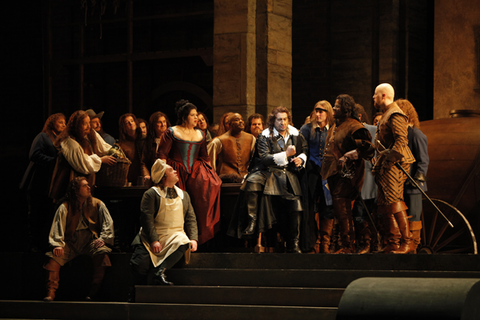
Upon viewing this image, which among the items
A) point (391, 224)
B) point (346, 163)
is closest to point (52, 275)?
point (346, 163)

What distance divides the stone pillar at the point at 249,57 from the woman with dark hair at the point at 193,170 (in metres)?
2.70

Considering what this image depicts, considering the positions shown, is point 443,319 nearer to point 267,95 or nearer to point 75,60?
point 267,95

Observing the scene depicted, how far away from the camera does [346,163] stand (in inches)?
290

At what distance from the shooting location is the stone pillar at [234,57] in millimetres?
10930

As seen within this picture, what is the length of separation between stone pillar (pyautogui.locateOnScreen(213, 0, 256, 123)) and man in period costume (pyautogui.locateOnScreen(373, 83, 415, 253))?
12.7 ft

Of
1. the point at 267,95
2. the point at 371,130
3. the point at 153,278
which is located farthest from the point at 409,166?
the point at 267,95

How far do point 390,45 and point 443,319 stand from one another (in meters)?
11.2

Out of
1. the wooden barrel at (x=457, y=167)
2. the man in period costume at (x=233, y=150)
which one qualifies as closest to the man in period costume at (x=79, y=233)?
the man in period costume at (x=233, y=150)

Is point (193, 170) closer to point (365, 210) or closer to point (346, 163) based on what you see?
point (346, 163)

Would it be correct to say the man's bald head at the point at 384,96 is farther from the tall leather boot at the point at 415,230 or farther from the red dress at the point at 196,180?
the red dress at the point at 196,180

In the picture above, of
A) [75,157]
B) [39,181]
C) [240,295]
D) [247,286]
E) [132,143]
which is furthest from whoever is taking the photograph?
[132,143]

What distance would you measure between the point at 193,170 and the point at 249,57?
128 inches

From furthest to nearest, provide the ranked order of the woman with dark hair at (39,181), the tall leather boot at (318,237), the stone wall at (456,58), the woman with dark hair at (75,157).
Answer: the stone wall at (456,58) → the woman with dark hair at (39,181) → the woman with dark hair at (75,157) → the tall leather boot at (318,237)

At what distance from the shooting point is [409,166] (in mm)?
7398
